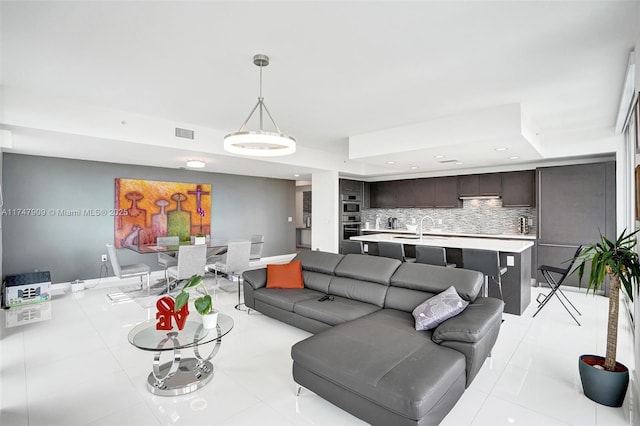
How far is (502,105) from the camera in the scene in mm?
4031

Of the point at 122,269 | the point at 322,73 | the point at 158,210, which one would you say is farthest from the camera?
the point at 158,210

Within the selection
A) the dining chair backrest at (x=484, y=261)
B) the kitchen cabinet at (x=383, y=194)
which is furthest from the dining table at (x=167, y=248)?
the kitchen cabinet at (x=383, y=194)

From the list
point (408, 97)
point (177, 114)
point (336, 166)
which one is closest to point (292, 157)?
point (336, 166)

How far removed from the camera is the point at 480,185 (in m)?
7.11

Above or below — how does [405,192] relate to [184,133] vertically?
below

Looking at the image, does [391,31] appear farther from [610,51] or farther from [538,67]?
[610,51]

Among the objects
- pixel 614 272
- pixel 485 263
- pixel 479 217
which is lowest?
pixel 485 263

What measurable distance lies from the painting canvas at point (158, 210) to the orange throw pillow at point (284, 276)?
3.64 meters

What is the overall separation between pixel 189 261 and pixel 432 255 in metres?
3.66

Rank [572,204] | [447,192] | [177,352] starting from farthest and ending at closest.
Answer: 1. [447,192]
2. [572,204]
3. [177,352]

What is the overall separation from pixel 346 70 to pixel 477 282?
2362 mm

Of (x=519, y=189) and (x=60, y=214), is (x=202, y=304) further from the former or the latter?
(x=519, y=189)

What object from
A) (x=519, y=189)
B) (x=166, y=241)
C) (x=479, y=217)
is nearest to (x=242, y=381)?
(x=166, y=241)

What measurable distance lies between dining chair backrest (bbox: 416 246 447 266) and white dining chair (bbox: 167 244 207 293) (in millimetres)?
3348
